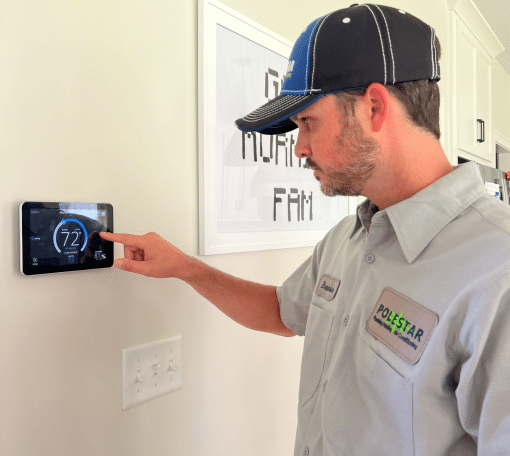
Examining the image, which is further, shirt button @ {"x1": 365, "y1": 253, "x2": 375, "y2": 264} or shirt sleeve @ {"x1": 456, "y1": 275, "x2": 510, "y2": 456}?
shirt button @ {"x1": 365, "y1": 253, "x2": 375, "y2": 264}

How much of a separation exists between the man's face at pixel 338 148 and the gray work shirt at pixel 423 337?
9 centimetres

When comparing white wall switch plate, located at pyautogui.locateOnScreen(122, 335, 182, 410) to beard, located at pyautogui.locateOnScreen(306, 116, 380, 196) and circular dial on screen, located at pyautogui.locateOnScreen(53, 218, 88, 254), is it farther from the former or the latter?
beard, located at pyautogui.locateOnScreen(306, 116, 380, 196)

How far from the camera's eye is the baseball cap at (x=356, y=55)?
726mm

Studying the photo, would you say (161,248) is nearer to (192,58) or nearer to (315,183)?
(192,58)

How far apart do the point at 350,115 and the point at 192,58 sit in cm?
40

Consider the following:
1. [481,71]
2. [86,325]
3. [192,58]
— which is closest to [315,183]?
[192,58]

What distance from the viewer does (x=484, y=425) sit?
1.87 ft

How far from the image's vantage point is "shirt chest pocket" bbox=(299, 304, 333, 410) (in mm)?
833

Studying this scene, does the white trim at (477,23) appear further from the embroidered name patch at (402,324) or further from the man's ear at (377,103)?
the embroidered name patch at (402,324)

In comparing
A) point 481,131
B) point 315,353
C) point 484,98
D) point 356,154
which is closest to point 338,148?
point 356,154

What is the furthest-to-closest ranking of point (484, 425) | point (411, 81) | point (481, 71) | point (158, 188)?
point (481, 71), point (158, 188), point (411, 81), point (484, 425)

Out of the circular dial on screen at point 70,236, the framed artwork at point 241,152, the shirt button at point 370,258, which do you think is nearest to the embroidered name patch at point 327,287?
the shirt button at point 370,258

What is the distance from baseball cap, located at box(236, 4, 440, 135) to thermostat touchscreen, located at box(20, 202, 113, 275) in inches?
13.6

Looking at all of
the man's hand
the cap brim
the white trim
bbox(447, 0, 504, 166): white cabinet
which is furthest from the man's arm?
the white trim
